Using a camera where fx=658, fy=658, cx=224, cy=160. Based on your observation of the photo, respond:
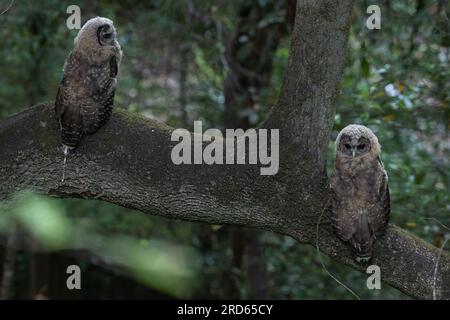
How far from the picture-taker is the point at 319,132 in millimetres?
3291

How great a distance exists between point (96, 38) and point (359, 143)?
1.45 metres

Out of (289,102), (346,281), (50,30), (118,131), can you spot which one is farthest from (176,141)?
(346,281)

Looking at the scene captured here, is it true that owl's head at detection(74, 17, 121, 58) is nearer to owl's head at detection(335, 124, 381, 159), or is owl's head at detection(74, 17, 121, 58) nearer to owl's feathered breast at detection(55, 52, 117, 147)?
owl's feathered breast at detection(55, 52, 117, 147)

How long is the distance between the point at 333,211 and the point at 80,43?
155 cm

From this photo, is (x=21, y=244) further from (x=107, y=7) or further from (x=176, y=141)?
(x=176, y=141)

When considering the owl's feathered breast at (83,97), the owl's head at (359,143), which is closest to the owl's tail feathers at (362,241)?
the owl's head at (359,143)

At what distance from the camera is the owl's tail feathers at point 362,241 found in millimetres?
3174

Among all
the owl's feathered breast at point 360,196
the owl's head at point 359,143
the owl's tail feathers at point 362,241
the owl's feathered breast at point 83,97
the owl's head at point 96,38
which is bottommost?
the owl's tail feathers at point 362,241

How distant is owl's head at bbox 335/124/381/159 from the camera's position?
3285 mm

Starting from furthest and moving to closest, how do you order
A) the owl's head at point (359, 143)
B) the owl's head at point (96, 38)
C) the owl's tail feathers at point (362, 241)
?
the owl's head at point (96, 38), the owl's head at point (359, 143), the owl's tail feathers at point (362, 241)

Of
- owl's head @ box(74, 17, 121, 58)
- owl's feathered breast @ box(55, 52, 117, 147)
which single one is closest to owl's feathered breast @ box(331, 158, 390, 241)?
owl's feathered breast @ box(55, 52, 117, 147)

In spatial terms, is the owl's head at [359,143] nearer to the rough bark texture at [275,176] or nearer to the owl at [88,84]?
the rough bark texture at [275,176]

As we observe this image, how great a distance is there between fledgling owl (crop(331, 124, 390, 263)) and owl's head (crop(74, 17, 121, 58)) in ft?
4.30

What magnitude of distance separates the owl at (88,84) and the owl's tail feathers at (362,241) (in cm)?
137
